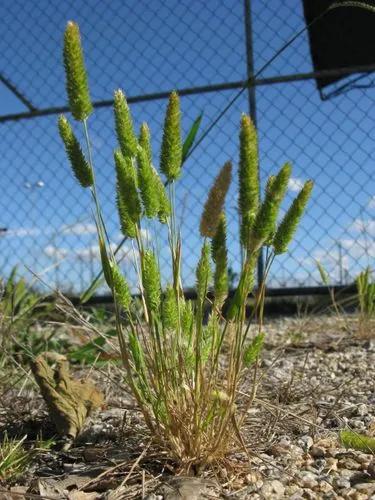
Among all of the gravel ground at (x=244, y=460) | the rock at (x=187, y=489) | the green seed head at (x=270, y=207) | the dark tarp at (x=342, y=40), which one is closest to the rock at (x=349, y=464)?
the gravel ground at (x=244, y=460)

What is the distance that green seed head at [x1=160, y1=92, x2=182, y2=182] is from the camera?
1056 mm

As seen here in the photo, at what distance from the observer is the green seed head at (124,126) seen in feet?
3.60

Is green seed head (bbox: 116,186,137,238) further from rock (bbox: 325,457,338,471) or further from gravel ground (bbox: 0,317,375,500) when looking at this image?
rock (bbox: 325,457,338,471)

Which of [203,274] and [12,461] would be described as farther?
[12,461]

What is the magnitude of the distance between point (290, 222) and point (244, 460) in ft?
1.44

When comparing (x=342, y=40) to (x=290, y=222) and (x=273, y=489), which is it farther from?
(x=273, y=489)

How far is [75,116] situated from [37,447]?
696mm

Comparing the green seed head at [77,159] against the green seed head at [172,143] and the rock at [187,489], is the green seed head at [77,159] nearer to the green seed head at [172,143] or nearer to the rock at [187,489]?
the green seed head at [172,143]

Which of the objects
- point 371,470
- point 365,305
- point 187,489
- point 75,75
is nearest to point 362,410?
point 371,470

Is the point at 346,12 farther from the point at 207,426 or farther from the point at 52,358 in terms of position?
the point at 207,426

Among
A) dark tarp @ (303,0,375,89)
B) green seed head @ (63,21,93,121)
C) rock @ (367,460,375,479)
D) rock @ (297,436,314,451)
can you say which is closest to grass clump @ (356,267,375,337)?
dark tarp @ (303,0,375,89)

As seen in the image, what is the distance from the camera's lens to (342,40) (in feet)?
11.7

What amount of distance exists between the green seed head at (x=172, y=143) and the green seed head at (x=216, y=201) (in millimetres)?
71

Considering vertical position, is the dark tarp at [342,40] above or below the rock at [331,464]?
above
